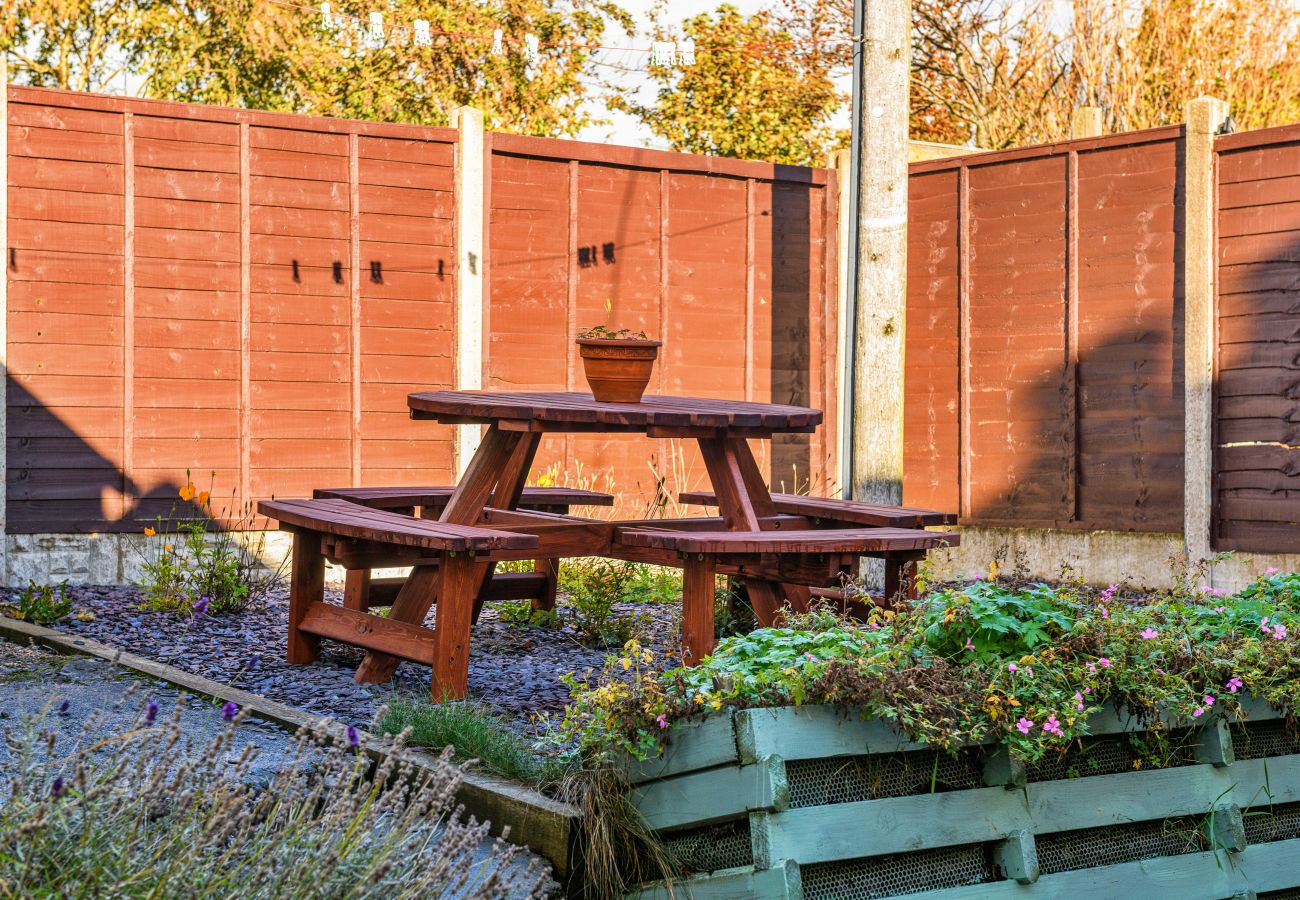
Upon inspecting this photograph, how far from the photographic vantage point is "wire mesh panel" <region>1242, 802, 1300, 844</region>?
317 centimetres

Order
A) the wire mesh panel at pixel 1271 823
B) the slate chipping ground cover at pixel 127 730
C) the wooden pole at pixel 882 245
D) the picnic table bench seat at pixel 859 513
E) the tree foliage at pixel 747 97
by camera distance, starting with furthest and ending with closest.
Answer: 1. the tree foliage at pixel 747 97
2. the wooden pole at pixel 882 245
3. the picnic table bench seat at pixel 859 513
4. the wire mesh panel at pixel 1271 823
5. the slate chipping ground cover at pixel 127 730

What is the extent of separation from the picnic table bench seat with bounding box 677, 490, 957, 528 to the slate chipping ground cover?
209 centimetres

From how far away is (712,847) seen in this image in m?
2.78

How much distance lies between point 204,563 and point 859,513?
3247 millimetres

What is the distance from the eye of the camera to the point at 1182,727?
309 cm

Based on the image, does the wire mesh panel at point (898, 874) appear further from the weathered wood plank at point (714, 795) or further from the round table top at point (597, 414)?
A: the round table top at point (597, 414)

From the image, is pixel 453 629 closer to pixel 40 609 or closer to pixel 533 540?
pixel 533 540

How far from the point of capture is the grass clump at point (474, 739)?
321cm

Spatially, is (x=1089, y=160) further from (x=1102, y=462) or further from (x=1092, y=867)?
(x=1092, y=867)

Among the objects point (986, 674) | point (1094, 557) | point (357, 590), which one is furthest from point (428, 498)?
point (1094, 557)

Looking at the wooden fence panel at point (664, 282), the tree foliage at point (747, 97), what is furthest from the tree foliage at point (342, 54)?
the wooden fence panel at point (664, 282)

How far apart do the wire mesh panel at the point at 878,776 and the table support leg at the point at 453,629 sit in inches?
64.6

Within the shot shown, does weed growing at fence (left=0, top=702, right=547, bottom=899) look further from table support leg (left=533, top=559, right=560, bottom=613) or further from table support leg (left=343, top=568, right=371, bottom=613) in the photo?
table support leg (left=533, top=559, right=560, bottom=613)

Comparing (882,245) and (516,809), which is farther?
(882,245)
